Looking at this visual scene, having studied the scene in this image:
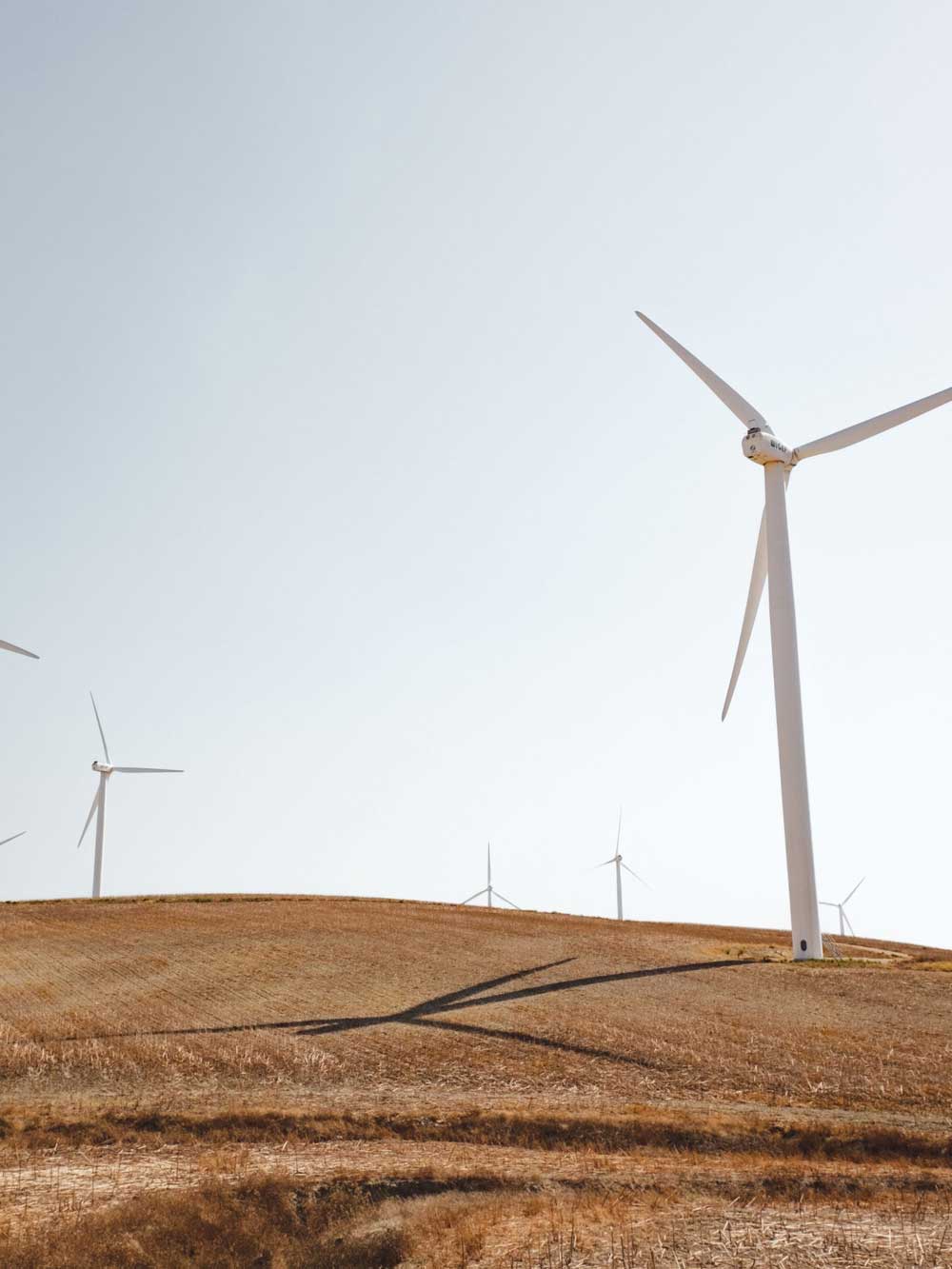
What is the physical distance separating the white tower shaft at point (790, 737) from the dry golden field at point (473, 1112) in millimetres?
2000

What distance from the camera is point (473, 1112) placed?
18797 mm

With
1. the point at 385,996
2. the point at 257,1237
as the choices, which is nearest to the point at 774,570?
the point at 385,996

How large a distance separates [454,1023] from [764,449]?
92.8ft

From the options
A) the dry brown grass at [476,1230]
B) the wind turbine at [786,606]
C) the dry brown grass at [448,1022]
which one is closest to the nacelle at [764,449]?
the wind turbine at [786,606]

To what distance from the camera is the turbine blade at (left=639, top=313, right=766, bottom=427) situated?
47312mm

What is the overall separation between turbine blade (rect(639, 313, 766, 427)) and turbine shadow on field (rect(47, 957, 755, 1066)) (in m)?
24.7

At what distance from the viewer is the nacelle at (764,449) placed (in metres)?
45.3

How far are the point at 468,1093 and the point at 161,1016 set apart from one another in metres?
11.7

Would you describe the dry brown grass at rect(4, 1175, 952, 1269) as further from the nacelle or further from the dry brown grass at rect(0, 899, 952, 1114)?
the nacelle

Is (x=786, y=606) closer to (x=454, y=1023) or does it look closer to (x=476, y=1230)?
(x=454, y=1023)

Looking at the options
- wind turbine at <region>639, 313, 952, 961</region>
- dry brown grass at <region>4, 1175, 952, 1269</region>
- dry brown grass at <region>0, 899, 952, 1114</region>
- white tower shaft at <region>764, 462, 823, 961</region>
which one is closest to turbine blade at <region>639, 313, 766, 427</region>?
wind turbine at <region>639, 313, 952, 961</region>

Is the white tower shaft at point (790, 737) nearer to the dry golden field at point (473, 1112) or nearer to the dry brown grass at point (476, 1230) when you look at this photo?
the dry golden field at point (473, 1112)

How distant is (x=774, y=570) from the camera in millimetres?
43500

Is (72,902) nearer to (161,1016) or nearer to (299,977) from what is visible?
(299,977)
